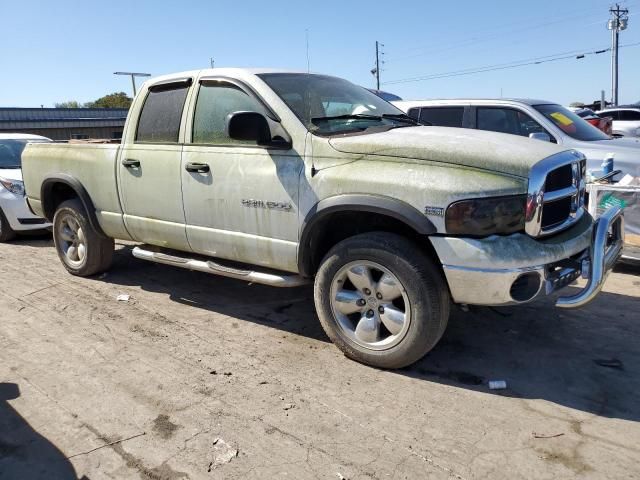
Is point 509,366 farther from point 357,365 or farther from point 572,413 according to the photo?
point 357,365

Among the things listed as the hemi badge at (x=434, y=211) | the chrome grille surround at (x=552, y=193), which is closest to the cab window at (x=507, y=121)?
the chrome grille surround at (x=552, y=193)

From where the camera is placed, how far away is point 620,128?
52.0 ft

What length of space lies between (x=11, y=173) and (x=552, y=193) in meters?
8.21

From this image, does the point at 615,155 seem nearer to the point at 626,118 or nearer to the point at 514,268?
the point at 514,268

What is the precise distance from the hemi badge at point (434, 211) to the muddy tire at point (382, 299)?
0.28m

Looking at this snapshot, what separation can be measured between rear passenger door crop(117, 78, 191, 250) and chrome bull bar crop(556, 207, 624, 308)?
3.08m

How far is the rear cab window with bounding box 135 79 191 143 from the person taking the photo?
4.70m

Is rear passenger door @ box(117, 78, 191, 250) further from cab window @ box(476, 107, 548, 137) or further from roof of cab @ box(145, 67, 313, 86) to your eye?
cab window @ box(476, 107, 548, 137)

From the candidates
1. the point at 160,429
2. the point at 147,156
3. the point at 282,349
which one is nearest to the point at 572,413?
the point at 282,349

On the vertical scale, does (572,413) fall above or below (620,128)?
below

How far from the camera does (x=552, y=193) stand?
3.35 metres

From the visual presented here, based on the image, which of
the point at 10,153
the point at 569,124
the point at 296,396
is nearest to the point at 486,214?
the point at 296,396

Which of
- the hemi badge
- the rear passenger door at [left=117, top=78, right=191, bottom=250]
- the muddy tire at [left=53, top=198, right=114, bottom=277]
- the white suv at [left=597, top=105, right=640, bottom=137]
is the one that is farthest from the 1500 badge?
the white suv at [left=597, top=105, right=640, bottom=137]

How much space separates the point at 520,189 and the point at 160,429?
248cm
